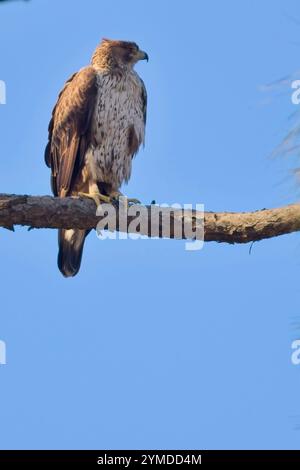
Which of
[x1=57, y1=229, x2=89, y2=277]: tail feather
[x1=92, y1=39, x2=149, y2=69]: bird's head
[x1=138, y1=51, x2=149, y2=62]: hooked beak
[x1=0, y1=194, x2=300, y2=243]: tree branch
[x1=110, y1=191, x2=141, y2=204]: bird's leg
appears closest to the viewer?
[x1=0, y1=194, x2=300, y2=243]: tree branch

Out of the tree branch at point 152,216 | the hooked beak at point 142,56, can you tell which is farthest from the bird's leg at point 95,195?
the hooked beak at point 142,56

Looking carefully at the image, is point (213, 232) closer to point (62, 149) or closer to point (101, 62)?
point (62, 149)

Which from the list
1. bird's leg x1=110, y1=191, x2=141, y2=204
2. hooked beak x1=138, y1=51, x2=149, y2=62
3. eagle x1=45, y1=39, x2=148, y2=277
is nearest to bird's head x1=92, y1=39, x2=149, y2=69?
hooked beak x1=138, y1=51, x2=149, y2=62

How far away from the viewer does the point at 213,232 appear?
4281 millimetres

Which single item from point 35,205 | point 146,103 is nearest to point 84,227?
point 35,205

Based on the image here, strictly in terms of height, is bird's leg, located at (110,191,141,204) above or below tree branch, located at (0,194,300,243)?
above

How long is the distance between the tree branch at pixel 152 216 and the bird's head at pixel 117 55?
2.34 meters

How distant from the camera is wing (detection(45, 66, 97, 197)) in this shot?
20.9 ft

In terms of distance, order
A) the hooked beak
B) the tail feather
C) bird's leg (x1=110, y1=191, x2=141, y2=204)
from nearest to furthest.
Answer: bird's leg (x1=110, y1=191, x2=141, y2=204), the tail feather, the hooked beak

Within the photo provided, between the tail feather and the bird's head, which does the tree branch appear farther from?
the bird's head

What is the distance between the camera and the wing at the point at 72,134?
250 inches

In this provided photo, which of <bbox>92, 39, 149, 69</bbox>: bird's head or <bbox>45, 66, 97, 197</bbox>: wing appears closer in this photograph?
<bbox>45, 66, 97, 197</bbox>: wing

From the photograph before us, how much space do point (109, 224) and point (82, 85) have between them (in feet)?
6.93

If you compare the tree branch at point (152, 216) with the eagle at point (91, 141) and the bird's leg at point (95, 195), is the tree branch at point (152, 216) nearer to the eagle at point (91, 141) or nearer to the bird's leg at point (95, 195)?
the bird's leg at point (95, 195)
